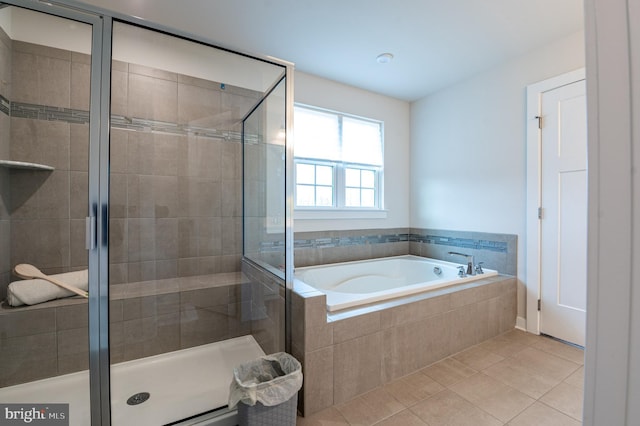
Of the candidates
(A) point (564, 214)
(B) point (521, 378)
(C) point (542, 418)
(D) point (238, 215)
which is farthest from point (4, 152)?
(A) point (564, 214)

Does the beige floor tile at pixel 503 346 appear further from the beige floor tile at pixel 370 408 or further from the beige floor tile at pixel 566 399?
the beige floor tile at pixel 370 408

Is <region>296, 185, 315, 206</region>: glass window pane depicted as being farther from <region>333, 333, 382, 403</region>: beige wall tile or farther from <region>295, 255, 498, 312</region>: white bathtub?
<region>333, 333, 382, 403</region>: beige wall tile

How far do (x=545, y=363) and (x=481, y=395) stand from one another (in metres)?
0.73

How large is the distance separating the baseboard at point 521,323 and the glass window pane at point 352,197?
75.7 inches

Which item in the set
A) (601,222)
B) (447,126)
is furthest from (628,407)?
(447,126)

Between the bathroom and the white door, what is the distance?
194 millimetres

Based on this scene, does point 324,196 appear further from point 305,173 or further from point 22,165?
point 22,165

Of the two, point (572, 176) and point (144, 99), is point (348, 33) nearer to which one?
point (144, 99)

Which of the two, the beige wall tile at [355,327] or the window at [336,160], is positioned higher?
the window at [336,160]

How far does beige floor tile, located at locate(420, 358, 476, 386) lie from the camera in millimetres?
1777

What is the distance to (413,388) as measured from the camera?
1694 mm

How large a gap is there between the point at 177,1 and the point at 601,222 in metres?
2.47

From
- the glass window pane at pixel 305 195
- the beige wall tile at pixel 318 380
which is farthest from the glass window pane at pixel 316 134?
the beige wall tile at pixel 318 380

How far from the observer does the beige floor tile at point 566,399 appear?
1492 millimetres
